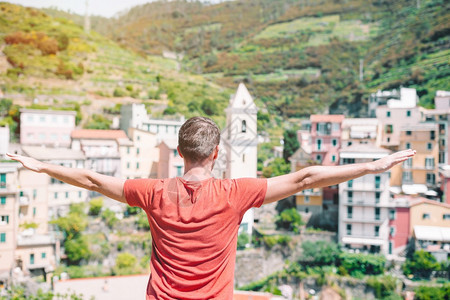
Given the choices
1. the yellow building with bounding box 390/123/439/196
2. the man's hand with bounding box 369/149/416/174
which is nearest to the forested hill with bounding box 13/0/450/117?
the yellow building with bounding box 390/123/439/196

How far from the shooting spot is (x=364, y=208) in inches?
332

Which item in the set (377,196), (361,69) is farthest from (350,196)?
(361,69)

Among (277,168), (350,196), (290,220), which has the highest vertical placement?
(277,168)

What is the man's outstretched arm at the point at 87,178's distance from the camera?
59 cm

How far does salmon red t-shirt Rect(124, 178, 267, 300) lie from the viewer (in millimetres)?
556

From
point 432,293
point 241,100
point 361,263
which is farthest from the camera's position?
point 241,100

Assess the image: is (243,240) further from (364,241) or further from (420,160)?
(420,160)

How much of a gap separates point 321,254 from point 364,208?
3.87ft

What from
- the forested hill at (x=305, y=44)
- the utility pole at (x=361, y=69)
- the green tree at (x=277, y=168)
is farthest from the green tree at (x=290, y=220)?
the utility pole at (x=361, y=69)

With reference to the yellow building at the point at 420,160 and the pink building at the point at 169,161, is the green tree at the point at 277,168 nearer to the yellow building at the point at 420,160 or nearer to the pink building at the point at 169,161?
the pink building at the point at 169,161

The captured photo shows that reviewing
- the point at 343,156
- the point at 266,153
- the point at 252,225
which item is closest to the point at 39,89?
the point at 266,153

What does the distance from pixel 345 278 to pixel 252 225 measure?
199cm

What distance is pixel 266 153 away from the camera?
10711 millimetres

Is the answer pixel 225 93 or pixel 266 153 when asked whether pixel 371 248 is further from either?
pixel 225 93
